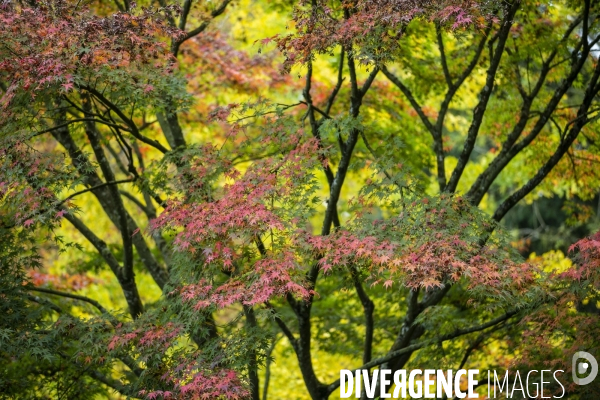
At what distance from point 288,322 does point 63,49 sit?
428 cm

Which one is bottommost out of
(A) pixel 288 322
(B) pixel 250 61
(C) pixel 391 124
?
(A) pixel 288 322

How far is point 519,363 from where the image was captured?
5844mm

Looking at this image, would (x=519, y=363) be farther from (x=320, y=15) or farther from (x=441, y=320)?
(x=320, y=15)

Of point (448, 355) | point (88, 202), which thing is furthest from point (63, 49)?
point (88, 202)

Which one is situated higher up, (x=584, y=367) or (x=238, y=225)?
(x=238, y=225)

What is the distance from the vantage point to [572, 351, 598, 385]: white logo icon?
17.6 feet

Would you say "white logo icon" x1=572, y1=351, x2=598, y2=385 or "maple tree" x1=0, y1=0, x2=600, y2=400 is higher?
"maple tree" x1=0, y1=0, x2=600, y2=400

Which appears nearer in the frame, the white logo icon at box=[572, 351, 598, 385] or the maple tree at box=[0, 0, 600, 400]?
the maple tree at box=[0, 0, 600, 400]

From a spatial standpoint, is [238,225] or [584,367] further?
[584,367]

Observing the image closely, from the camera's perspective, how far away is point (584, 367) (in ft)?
17.8

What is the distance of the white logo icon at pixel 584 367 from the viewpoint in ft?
17.6

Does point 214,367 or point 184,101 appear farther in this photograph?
point 184,101

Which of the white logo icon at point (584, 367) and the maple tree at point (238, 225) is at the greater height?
the maple tree at point (238, 225)

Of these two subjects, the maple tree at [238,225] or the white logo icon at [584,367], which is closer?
the maple tree at [238,225]
